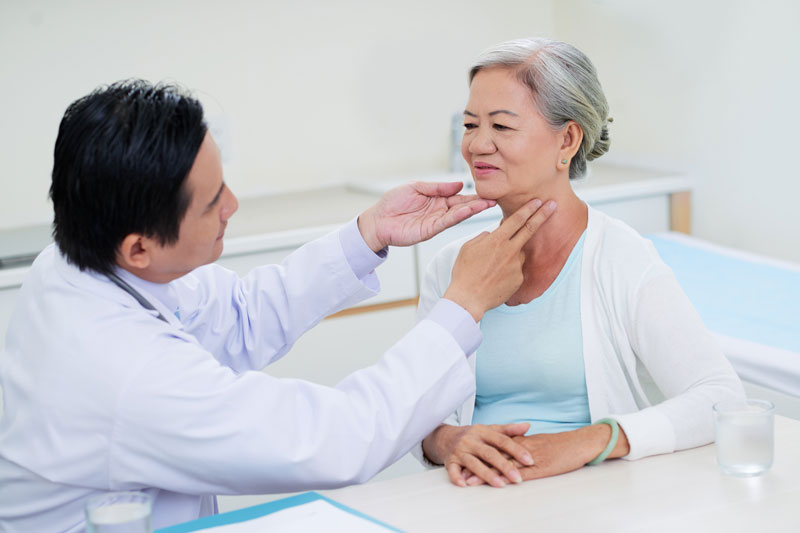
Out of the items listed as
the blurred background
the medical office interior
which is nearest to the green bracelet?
the medical office interior

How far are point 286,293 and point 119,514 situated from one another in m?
0.78

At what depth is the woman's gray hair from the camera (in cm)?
169

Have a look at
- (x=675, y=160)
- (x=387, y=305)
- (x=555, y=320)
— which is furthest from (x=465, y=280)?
(x=675, y=160)

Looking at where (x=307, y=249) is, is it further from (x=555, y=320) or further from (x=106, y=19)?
(x=106, y=19)

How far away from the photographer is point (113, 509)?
1042 mm

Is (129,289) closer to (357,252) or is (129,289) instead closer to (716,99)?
(357,252)

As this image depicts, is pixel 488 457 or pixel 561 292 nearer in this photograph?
pixel 488 457

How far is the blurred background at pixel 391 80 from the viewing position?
2836mm

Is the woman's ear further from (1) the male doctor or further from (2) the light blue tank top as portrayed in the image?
(1) the male doctor

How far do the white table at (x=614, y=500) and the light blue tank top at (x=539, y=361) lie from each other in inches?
13.5

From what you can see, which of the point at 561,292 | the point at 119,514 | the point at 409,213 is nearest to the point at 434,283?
the point at 409,213

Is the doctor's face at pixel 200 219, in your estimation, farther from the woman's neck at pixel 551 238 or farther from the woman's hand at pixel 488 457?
the woman's neck at pixel 551 238

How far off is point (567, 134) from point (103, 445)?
3.21ft

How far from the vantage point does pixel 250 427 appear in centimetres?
123
